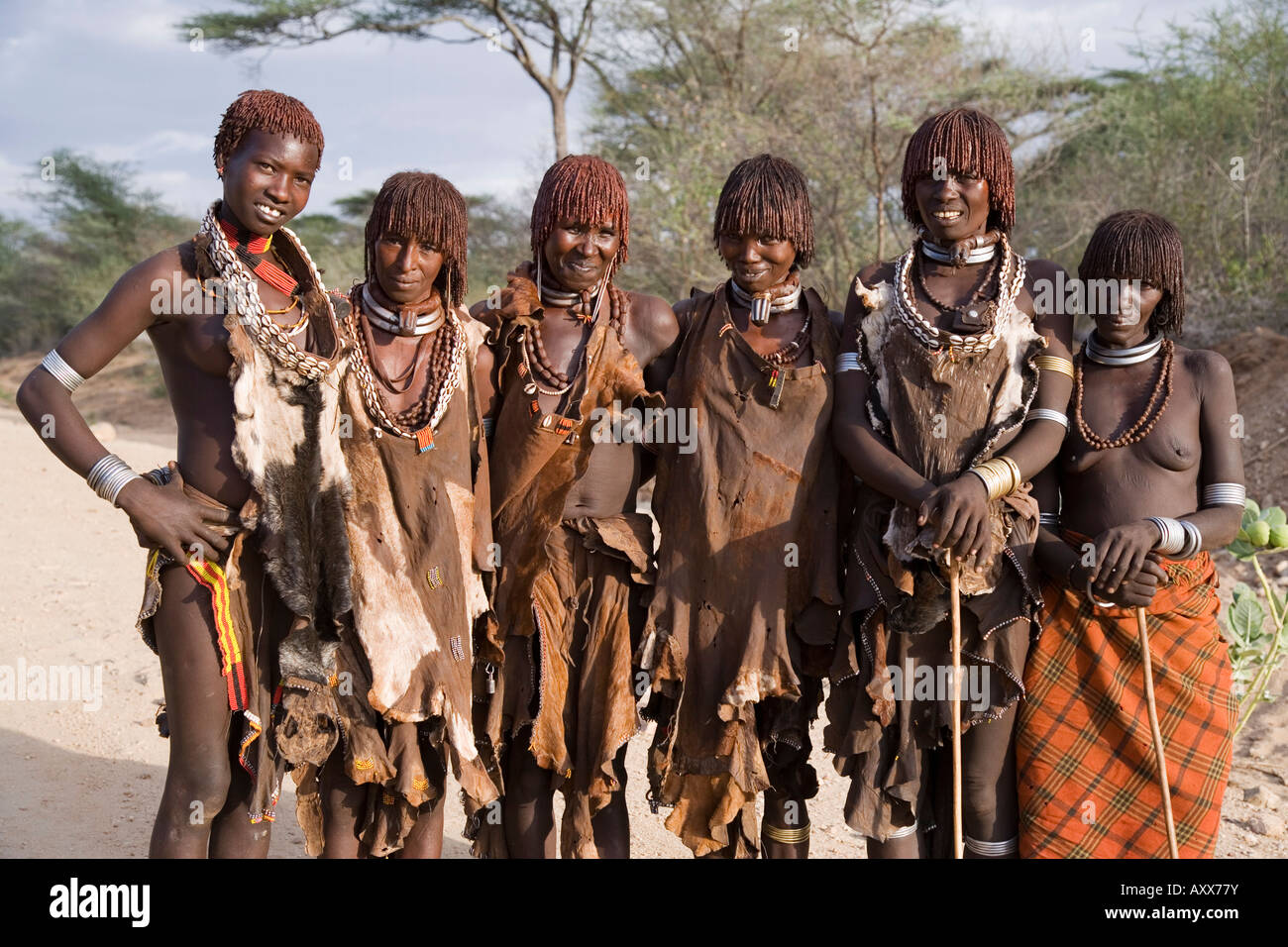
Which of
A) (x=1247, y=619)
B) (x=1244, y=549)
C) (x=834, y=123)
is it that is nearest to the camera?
(x=1244, y=549)

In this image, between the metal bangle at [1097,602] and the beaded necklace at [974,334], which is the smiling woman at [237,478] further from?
the metal bangle at [1097,602]

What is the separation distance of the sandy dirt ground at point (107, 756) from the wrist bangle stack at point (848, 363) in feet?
6.12

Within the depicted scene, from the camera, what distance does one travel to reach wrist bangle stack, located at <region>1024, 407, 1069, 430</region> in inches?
118

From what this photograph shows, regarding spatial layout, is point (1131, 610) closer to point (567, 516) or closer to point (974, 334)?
point (974, 334)

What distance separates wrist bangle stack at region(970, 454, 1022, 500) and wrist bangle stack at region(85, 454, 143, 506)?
1.98 metres

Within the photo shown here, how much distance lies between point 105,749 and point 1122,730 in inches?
157

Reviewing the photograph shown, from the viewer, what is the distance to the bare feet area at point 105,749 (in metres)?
4.20

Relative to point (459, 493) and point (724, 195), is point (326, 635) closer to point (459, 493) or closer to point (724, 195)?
point (459, 493)

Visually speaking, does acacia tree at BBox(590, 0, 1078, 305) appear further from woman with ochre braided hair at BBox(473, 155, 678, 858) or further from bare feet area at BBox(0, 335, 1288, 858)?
woman with ochre braided hair at BBox(473, 155, 678, 858)

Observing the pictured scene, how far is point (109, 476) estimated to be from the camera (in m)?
2.68

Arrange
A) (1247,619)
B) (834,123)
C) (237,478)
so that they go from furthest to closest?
(834,123) → (1247,619) → (237,478)

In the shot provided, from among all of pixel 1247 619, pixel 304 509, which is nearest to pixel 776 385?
pixel 304 509

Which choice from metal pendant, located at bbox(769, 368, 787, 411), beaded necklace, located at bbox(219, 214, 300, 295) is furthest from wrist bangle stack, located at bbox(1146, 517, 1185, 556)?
beaded necklace, located at bbox(219, 214, 300, 295)
